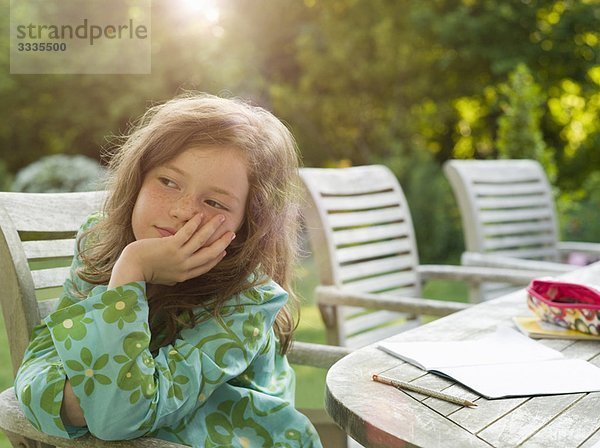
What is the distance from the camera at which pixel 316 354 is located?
1.84 m

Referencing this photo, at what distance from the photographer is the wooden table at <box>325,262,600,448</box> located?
1.06m

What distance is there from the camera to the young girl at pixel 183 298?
1.17 m

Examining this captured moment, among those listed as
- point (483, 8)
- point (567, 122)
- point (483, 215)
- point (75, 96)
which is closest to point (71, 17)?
point (75, 96)

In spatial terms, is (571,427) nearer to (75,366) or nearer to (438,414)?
(438,414)

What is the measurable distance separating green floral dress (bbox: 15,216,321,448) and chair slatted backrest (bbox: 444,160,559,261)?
1.99m

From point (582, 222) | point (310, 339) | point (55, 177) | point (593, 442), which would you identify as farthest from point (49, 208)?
point (55, 177)

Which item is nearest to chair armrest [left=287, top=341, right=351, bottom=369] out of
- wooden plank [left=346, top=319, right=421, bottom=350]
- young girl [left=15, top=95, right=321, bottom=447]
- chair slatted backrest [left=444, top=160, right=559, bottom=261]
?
young girl [left=15, top=95, right=321, bottom=447]

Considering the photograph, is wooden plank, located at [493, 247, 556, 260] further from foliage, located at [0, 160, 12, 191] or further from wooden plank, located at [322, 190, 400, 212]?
foliage, located at [0, 160, 12, 191]

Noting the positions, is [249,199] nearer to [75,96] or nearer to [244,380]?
[244,380]

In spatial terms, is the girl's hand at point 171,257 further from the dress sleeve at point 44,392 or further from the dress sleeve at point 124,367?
the dress sleeve at point 44,392

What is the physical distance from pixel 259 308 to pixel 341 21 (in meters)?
11.4

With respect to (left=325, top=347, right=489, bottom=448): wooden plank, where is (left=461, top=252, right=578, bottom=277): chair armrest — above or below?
below

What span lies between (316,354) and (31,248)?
2.22ft

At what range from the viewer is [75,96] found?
12.4 meters
